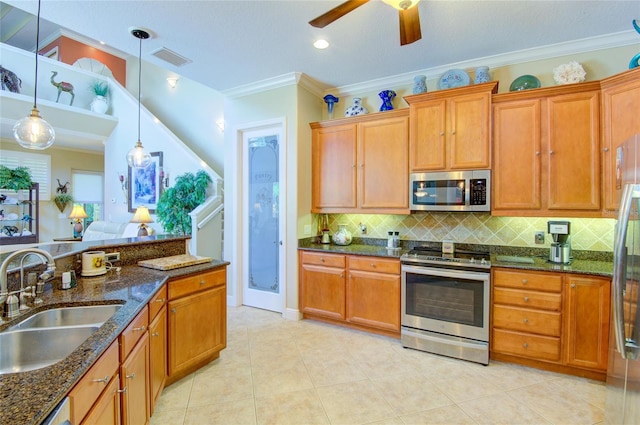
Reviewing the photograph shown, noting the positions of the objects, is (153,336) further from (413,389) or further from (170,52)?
(170,52)

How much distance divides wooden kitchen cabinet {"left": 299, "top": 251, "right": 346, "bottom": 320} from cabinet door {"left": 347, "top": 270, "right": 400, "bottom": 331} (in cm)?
11

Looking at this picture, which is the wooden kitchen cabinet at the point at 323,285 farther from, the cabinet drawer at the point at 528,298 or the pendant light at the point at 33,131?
the pendant light at the point at 33,131

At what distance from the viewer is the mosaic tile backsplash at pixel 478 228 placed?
291cm

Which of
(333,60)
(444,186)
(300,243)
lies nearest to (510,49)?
(444,186)

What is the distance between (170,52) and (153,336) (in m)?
2.75

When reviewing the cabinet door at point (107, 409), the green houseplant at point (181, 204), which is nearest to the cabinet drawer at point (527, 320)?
the cabinet door at point (107, 409)

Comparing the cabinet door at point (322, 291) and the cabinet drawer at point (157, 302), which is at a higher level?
the cabinet drawer at point (157, 302)

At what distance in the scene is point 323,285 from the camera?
3.67 metres

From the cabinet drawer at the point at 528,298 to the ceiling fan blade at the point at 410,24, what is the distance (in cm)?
226

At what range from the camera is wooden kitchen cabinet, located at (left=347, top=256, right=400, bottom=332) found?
3227 mm

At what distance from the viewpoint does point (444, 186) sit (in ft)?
10.5

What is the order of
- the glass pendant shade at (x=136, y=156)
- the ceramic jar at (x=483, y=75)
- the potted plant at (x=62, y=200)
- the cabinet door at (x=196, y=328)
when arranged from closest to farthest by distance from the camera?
the cabinet door at (x=196, y=328) → the ceramic jar at (x=483, y=75) → the glass pendant shade at (x=136, y=156) → the potted plant at (x=62, y=200)

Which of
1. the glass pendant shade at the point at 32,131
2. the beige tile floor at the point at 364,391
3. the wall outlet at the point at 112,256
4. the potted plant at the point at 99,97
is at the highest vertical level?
the potted plant at the point at 99,97

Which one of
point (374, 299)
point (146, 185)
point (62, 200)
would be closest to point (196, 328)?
point (374, 299)
